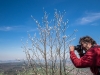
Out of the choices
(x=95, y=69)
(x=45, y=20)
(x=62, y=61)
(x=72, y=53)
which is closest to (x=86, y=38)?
(x=72, y=53)

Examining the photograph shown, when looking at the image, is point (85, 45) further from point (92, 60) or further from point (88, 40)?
point (92, 60)

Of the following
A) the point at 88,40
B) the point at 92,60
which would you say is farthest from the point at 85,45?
the point at 92,60

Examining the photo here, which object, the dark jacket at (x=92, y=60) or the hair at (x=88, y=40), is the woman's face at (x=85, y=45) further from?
the dark jacket at (x=92, y=60)

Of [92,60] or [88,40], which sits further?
[88,40]

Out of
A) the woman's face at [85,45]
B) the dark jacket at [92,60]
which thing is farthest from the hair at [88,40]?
the dark jacket at [92,60]

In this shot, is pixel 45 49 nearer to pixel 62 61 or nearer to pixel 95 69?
→ pixel 62 61

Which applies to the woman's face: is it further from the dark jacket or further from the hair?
the dark jacket

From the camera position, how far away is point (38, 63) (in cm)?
524

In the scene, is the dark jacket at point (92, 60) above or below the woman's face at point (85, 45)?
below

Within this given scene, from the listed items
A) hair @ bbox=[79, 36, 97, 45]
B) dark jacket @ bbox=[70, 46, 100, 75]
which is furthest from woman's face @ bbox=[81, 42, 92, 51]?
dark jacket @ bbox=[70, 46, 100, 75]

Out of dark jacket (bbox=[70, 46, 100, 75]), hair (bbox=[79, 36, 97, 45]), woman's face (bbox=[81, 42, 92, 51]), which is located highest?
hair (bbox=[79, 36, 97, 45])

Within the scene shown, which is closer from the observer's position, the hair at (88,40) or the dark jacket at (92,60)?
the dark jacket at (92,60)

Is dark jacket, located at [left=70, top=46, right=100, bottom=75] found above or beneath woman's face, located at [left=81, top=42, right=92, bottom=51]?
beneath

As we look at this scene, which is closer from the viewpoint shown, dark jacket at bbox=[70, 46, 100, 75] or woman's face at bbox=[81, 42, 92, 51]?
dark jacket at bbox=[70, 46, 100, 75]
